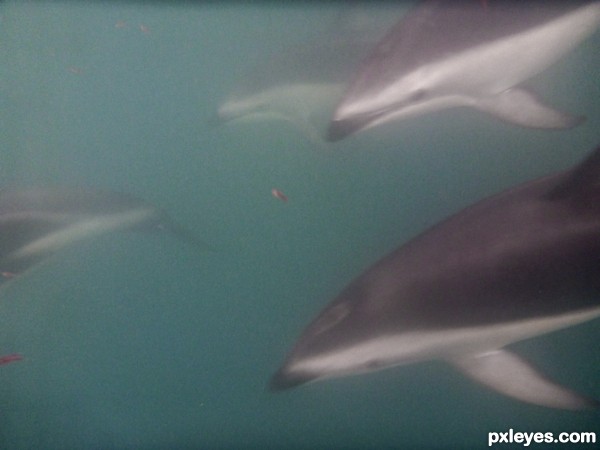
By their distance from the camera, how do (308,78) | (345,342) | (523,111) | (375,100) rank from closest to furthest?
(345,342) < (375,100) < (523,111) < (308,78)

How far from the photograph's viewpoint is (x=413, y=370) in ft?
11.1

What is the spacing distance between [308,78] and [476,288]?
7.67 ft

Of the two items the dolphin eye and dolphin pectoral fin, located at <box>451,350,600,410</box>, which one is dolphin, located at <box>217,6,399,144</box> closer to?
the dolphin eye

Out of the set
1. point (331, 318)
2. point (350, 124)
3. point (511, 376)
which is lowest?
point (511, 376)

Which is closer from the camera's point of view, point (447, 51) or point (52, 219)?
point (447, 51)

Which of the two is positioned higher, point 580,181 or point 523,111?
point 523,111

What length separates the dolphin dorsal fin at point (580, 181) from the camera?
5.47ft

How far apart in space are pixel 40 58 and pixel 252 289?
3.17 metres

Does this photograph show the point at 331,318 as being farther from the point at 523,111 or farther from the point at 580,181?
the point at 523,111

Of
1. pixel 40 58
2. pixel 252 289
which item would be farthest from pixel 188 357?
pixel 40 58

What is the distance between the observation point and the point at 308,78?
3.67 meters

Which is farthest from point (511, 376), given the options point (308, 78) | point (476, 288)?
point (308, 78)

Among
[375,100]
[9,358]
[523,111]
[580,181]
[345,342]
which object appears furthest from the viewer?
[9,358]

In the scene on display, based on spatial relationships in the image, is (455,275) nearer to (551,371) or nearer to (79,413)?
(551,371)
